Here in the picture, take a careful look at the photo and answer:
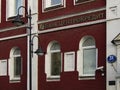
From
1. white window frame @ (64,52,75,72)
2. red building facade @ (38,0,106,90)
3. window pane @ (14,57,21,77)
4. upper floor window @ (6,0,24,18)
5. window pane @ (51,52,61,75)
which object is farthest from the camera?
upper floor window @ (6,0,24,18)

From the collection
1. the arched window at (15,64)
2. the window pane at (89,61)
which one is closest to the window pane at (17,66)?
the arched window at (15,64)

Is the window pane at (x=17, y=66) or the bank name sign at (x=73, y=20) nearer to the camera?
the bank name sign at (x=73, y=20)

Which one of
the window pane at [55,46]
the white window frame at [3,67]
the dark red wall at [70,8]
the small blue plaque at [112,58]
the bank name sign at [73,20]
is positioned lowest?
the white window frame at [3,67]

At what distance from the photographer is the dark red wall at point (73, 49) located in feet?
74.3

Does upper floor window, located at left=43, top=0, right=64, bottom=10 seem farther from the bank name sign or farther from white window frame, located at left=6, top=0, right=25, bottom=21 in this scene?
white window frame, located at left=6, top=0, right=25, bottom=21

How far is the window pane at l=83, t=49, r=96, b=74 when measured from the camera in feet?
76.6

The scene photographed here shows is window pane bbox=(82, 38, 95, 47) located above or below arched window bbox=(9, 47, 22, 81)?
above

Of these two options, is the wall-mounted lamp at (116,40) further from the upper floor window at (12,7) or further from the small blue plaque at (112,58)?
the upper floor window at (12,7)

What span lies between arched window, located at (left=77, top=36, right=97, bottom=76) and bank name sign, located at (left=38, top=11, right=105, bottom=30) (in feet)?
3.06

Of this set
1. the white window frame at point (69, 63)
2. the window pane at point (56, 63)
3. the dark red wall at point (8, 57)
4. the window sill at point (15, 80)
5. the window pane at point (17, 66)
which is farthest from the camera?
the window pane at point (17, 66)

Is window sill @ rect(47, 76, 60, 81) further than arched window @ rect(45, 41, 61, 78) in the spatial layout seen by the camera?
No

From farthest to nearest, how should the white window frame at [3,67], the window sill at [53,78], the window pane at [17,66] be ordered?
the white window frame at [3,67] → the window pane at [17,66] → the window sill at [53,78]

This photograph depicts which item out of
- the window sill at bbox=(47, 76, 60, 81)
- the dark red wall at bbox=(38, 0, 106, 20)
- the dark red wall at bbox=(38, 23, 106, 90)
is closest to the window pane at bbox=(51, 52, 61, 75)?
the window sill at bbox=(47, 76, 60, 81)

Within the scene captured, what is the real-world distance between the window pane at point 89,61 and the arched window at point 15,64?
5.82 m
